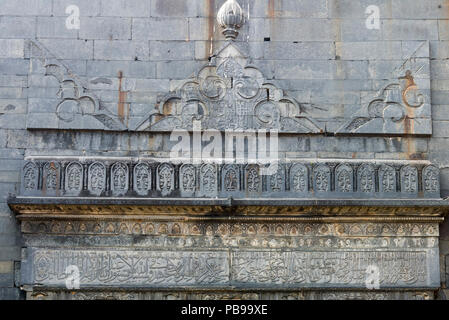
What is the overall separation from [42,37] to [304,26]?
3.46 meters

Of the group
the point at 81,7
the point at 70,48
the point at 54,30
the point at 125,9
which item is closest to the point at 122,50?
the point at 125,9

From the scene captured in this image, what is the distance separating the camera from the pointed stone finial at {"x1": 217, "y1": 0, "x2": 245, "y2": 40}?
39.6ft

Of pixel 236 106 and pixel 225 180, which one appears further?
pixel 236 106

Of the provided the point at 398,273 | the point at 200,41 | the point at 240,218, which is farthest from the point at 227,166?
the point at 398,273

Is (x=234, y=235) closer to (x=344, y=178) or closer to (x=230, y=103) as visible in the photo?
(x=344, y=178)

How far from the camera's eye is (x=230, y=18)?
39.6 feet

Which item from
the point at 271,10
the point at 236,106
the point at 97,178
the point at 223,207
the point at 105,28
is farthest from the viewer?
the point at 271,10

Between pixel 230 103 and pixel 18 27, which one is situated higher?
pixel 18 27

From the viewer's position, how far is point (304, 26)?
12.3m

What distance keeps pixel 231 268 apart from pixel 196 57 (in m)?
2.81

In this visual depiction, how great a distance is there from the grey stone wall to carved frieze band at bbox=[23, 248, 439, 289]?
0.66m

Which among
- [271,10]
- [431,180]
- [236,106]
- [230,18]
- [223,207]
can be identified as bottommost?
[223,207]

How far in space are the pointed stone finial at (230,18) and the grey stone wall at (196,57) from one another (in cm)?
15

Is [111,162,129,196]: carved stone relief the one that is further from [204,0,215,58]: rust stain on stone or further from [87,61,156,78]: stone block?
[204,0,215,58]: rust stain on stone
